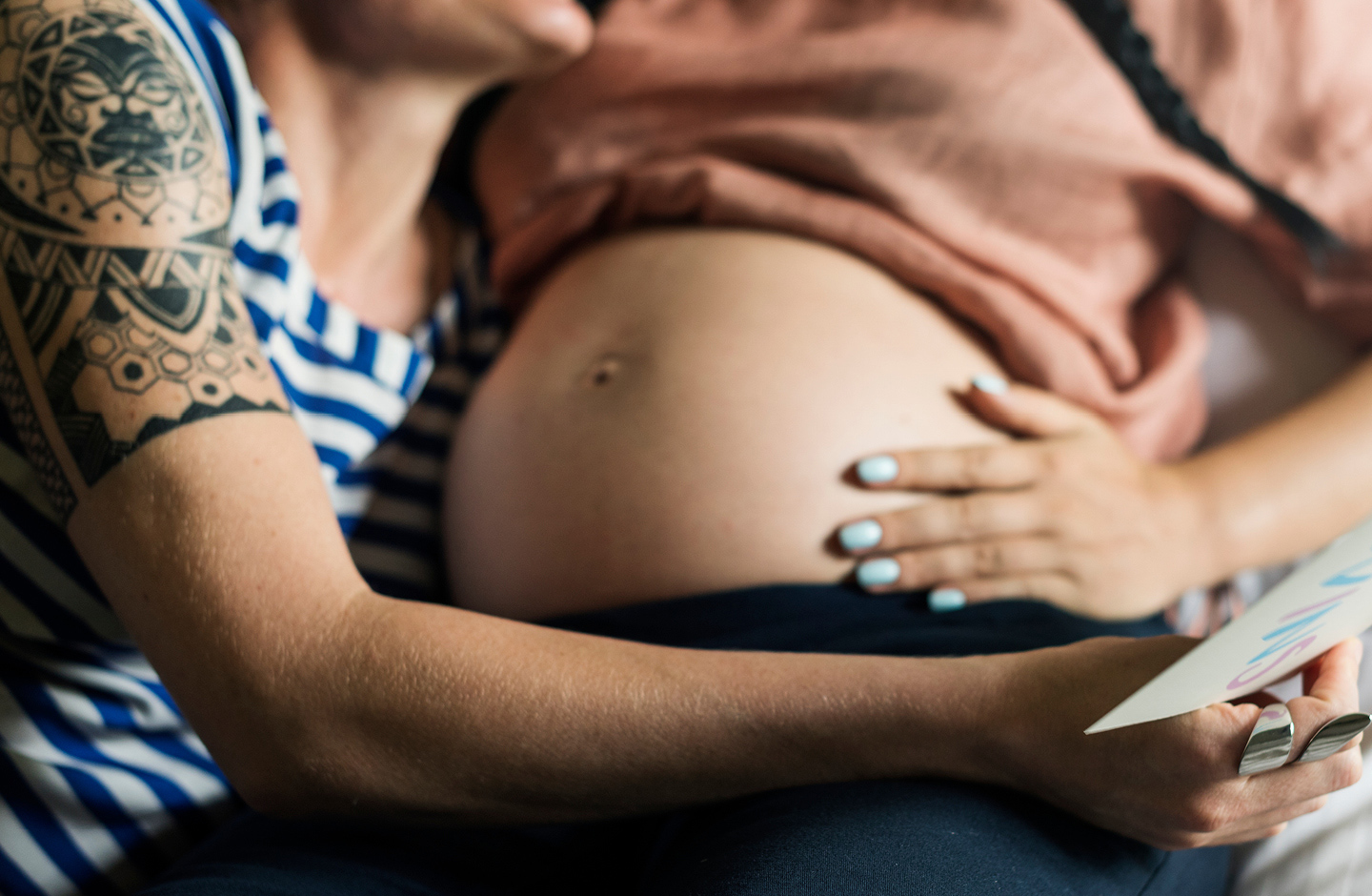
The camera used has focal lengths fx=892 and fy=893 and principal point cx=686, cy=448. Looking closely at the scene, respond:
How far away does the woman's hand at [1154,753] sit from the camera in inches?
17.5

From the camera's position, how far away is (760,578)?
683mm

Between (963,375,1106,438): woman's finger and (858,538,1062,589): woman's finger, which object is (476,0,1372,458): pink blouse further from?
(858,538,1062,589): woman's finger

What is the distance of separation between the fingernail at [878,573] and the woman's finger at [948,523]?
1 cm

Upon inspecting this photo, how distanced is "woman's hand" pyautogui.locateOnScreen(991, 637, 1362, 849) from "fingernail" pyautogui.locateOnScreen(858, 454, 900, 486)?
0.20 metres

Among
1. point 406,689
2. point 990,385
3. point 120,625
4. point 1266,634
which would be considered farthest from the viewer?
point 990,385

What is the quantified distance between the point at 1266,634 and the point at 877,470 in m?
0.33

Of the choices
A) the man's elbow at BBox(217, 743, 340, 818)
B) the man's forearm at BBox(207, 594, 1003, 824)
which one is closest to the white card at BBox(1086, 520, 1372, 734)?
the man's forearm at BBox(207, 594, 1003, 824)

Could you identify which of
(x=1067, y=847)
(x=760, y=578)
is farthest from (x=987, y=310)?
(x=1067, y=847)

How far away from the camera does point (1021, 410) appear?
746mm

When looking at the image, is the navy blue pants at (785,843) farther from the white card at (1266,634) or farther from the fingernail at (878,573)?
the white card at (1266,634)

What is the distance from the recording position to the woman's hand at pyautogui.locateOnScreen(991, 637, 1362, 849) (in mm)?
444

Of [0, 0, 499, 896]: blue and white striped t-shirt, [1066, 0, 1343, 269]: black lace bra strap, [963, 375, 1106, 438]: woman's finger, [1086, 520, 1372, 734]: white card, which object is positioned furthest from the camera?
[1066, 0, 1343, 269]: black lace bra strap

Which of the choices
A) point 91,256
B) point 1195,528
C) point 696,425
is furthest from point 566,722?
point 1195,528

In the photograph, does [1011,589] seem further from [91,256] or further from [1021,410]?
[91,256]
